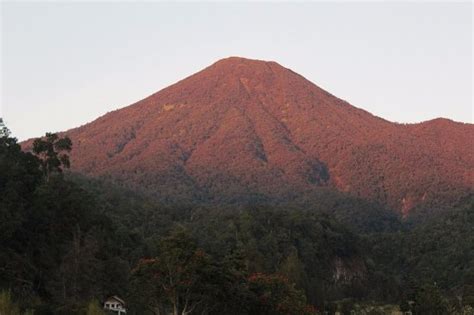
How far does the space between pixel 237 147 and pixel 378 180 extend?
36.2m

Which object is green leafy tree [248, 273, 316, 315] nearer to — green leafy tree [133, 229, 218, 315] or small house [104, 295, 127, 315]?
green leafy tree [133, 229, 218, 315]

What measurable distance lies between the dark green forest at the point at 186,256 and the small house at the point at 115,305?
2.01 ft

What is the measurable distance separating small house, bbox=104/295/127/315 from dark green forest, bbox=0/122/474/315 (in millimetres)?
614

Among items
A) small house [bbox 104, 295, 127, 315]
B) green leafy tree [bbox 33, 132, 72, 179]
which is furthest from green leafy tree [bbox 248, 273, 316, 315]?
green leafy tree [bbox 33, 132, 72, 179]

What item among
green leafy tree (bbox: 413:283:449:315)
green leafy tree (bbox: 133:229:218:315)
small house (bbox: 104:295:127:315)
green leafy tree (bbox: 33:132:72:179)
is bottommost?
green leafy tree (bbox: 413:283:449:315)

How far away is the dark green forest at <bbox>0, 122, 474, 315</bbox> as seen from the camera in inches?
1428

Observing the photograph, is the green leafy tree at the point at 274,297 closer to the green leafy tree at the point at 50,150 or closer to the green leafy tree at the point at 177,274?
the green leafy tree at the point at 177,274

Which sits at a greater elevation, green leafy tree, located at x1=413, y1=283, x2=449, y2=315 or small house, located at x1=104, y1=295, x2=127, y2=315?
small house, located at x1=104, y1=295, x2=127, y2=315

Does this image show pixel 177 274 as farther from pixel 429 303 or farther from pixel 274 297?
pixel 429 303

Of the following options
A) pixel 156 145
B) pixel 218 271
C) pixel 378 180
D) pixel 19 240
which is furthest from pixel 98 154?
pixel 218 271

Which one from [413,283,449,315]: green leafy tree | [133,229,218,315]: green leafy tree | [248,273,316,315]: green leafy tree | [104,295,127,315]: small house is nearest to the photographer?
[133,229,218,315]: green leafy tree

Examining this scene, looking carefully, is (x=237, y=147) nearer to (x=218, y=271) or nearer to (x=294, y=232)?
(x=294, y=232)

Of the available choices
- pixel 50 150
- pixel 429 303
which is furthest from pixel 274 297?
pixel 429 303

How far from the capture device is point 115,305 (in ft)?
145
